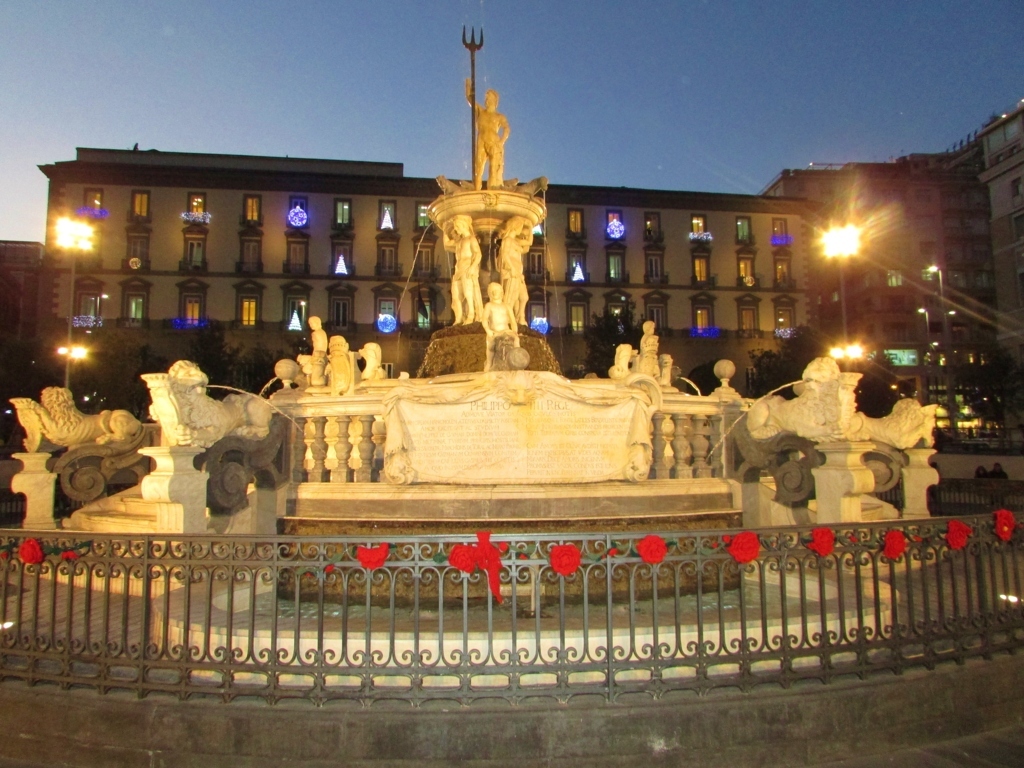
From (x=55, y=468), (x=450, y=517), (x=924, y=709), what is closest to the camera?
(x=924, y=709)

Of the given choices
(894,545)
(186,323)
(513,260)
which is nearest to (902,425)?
(894,545)

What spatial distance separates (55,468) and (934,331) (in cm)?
6623

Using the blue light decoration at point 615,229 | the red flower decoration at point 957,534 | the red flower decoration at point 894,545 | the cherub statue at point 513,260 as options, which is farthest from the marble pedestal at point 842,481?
the blue light decoration at point 615,229

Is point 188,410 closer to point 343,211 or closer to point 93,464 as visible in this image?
point 93,464

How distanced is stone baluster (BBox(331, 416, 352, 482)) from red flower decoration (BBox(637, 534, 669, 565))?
15.2 ft

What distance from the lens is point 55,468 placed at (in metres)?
11.0

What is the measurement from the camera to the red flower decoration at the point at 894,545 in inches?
204

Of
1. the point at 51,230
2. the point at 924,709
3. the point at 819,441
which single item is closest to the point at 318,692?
the point at 924,709

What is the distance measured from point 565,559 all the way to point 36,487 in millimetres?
10400

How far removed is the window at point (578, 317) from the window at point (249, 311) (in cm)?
2356

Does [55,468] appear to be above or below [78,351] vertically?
below

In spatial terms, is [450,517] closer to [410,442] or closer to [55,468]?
[410,442]

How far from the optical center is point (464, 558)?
4.65 meters

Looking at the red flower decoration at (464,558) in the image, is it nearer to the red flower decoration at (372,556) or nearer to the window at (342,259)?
the red flower decoration at (372,556)
